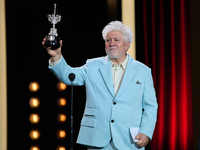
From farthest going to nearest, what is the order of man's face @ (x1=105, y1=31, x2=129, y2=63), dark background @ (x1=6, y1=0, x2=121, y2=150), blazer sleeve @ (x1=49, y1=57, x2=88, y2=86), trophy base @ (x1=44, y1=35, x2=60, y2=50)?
1. dark background @ (x1=6, y1=0, x2=121, y2=150)
2. man's face @ (x1=105, y1=31, x2=129, y2=63)
3. blazer sleeve @ (x1=49, y1=57, x2=88, y2=86)
4. trophy base @ (x1=44, y1=35, x2=60, y2=50)

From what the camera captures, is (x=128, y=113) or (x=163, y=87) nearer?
(x=128, y=113)

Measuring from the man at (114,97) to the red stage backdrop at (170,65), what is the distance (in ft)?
4.36

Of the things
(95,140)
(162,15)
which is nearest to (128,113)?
(95,140)

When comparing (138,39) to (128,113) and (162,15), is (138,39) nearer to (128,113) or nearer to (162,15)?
(162,15)

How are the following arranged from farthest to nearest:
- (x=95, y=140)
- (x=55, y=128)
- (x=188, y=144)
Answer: (x=55, y=128) → (x=188, y=144) → (x=95, y=140)

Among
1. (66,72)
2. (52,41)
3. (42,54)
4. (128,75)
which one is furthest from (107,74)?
(42,54)

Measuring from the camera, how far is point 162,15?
3303 mm

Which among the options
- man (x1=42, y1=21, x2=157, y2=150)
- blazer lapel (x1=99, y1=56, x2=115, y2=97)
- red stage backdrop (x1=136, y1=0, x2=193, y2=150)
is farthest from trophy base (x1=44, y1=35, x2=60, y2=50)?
red stage backdrop (x1=136, y1=0, x2=193, y2=150)

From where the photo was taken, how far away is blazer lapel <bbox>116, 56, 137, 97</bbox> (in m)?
1.93

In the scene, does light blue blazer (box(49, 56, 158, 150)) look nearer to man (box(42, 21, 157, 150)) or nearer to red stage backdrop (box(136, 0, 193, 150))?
man (box(42, 21, 157, 150))

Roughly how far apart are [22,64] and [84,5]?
3.16 ft

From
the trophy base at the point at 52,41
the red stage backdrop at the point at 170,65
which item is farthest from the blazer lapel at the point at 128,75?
the red stage backdrop at the point at 170,65

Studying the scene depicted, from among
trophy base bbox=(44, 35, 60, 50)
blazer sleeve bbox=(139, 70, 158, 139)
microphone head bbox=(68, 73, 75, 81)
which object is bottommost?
blazer sleeve bbox=(139, 70, 158, 139)

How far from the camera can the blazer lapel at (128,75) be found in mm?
1928
